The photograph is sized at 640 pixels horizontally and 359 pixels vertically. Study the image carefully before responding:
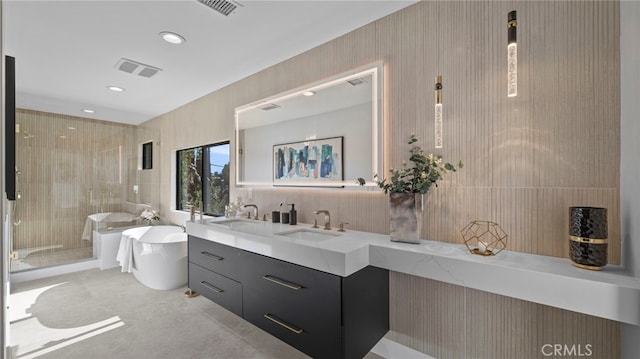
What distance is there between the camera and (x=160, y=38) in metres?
2.31

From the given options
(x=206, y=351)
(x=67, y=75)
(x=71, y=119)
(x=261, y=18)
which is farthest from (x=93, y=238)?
(x=261, y=18)

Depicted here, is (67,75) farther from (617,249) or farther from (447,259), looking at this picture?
(617,249)

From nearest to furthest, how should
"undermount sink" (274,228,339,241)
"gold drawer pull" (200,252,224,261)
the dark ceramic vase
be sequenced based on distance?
the dark ceramic vase
"undermount sink" (274,228,339,241)
"gold drawer pull" (200,252,224,261)

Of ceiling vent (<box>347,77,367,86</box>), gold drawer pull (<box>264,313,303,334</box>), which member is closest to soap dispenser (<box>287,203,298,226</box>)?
gold drawer pull (<box>264,313,303,334</box>)

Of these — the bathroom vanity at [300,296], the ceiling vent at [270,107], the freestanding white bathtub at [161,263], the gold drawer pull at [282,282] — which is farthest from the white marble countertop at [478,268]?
the freestanding white bathtub at [161,263]

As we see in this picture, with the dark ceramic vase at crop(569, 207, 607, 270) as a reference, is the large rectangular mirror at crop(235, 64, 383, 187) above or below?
above

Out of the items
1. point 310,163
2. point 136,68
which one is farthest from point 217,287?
point 136,68

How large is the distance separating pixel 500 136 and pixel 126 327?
3.29 meters

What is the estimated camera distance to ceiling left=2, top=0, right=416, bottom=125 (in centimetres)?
193

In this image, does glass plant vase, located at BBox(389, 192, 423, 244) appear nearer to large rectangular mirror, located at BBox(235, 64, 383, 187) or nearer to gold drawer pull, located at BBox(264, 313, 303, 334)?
large rectangular mirror, located at BBox(235, 64, 383, 187)

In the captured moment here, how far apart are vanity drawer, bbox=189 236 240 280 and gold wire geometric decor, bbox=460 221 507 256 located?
168cm

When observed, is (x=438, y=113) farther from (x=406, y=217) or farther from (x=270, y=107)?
(x=270, y=107)

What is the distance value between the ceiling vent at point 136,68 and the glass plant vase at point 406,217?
9.49ft

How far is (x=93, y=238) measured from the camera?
13.9 feet
